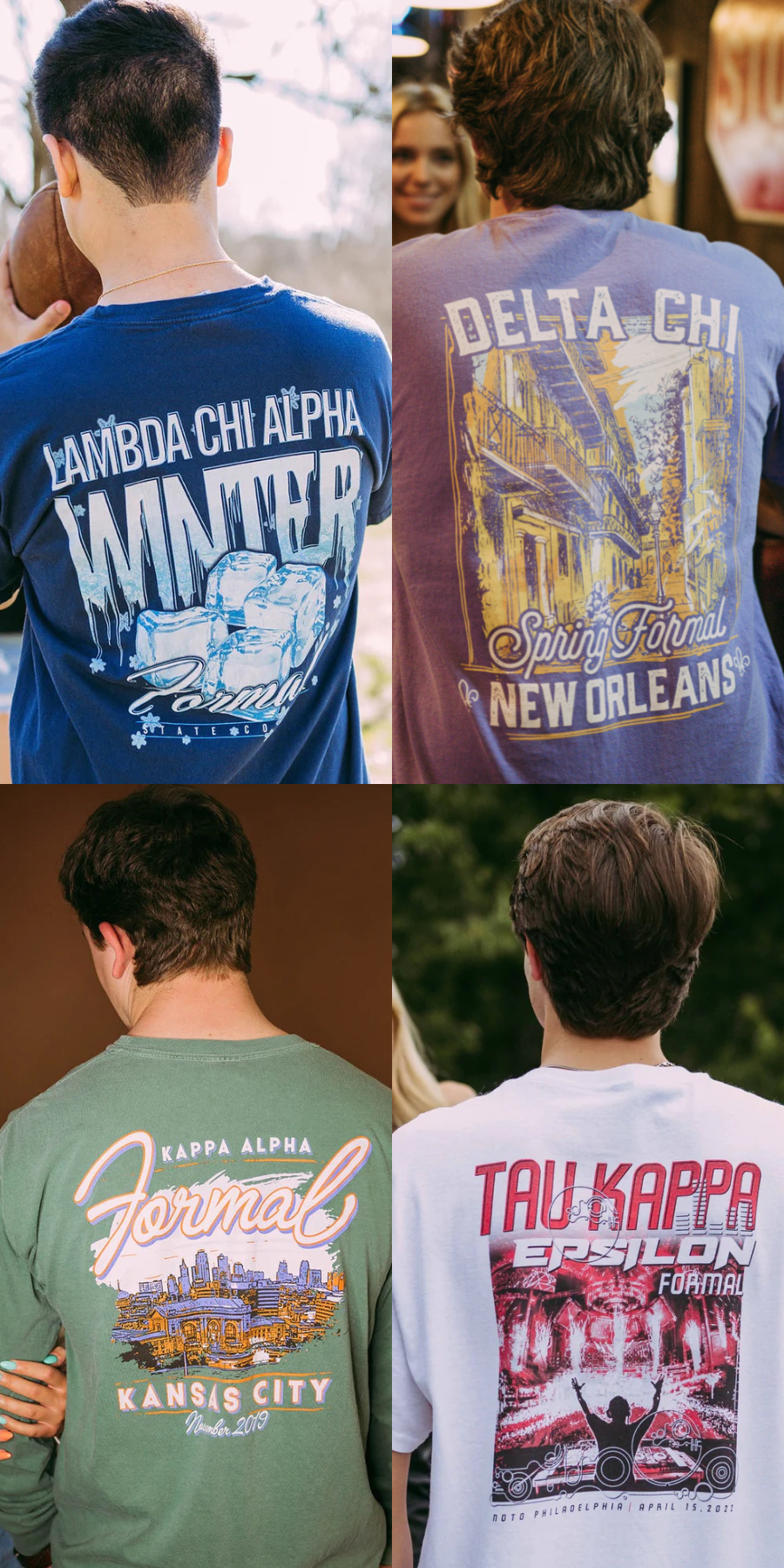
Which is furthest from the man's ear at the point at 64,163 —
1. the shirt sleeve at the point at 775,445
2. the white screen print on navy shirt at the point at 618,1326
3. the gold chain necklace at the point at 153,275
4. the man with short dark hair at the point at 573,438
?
the white screen print on navy shirt at the point at 618,1326

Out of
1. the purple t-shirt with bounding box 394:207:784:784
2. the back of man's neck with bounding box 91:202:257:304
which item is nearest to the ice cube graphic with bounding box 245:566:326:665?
the purple t-shirt with bounding box 394:207:784:784

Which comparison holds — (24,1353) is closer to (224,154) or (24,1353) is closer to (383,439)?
(383,439)

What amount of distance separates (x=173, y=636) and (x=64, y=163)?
667 mm

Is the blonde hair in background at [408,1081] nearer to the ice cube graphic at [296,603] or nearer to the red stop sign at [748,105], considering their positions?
the ice cube graphic at [296,603]

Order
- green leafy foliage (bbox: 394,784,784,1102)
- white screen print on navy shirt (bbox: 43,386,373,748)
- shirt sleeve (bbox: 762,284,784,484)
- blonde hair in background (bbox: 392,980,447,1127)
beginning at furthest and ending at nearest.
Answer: green leafy foliage (bbox: 394,784,784,1102)
blonde hair in background (bbox: 392,980,447,1127)
shirt sleeve (bbox: 762,284,784,484)
white screen print on navy shirt (bbox: 43,386,373,748)

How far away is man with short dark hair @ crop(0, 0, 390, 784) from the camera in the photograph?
5.63 feet

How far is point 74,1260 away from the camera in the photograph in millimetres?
1653

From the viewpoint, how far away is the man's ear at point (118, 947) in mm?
1787

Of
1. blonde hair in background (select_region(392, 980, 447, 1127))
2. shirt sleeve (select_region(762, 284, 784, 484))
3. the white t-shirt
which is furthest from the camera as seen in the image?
blonde hair in background (select_region(392, 980, 447, 1127))

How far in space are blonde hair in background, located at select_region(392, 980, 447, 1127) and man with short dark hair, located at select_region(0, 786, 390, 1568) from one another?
9.2 inches

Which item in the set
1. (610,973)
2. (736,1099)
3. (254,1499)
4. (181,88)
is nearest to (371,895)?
(610,973)

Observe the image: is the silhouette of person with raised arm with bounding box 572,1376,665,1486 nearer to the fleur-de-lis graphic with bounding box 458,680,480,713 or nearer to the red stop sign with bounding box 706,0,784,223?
the fleur-de-lis graphic with bounding box 458,680,480,713

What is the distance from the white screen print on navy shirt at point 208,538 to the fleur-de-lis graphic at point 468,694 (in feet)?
0.75

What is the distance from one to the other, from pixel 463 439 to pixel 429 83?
1.70 ft
